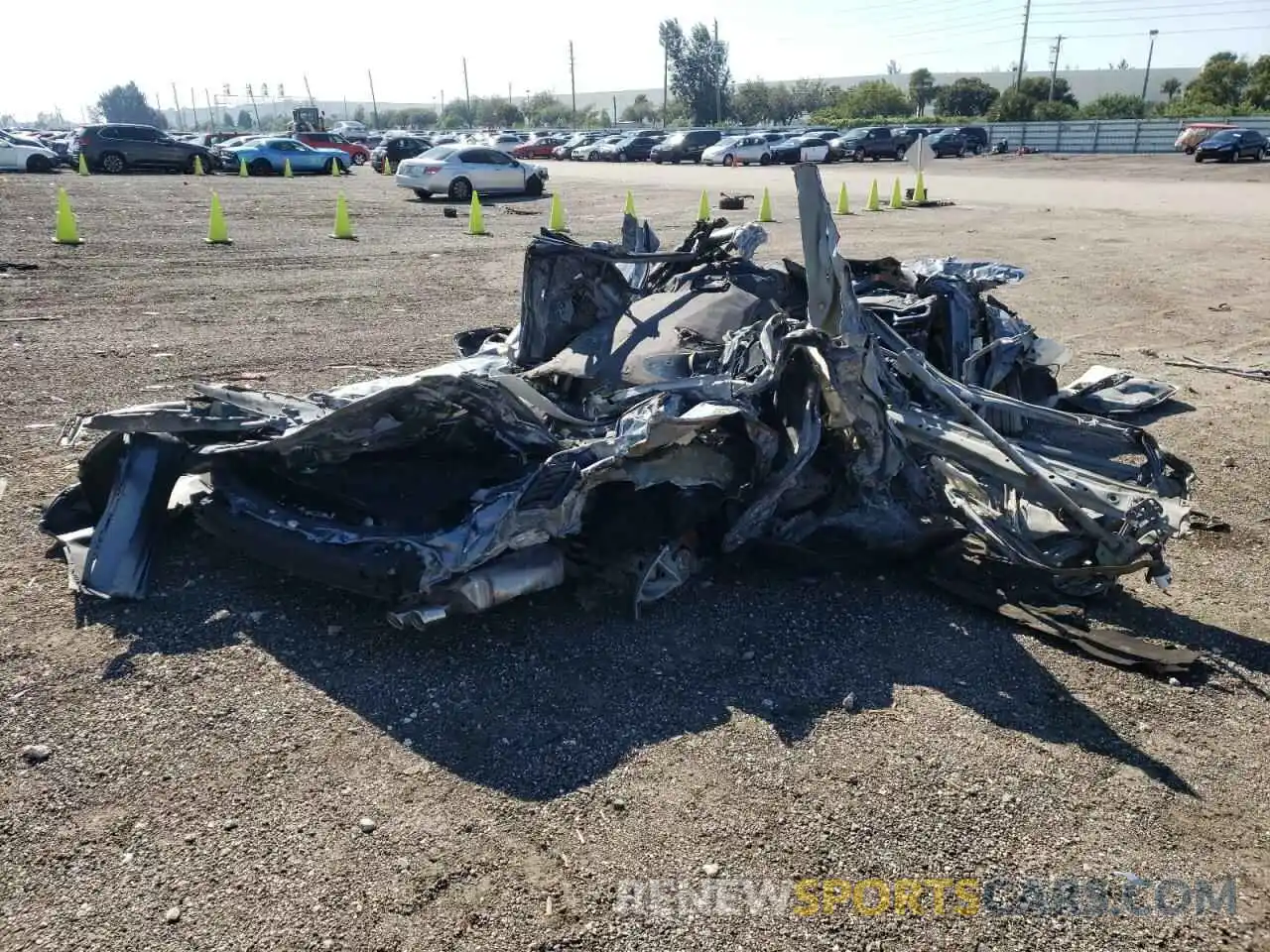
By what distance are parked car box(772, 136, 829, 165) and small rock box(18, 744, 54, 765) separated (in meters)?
40.8

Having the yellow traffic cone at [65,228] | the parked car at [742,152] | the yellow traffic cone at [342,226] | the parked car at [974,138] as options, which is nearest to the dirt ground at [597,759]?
the yellow traffic cone at [65,228]

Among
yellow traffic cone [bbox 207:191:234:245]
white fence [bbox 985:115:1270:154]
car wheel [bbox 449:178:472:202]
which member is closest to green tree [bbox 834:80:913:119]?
white fence [bbox 985:115:1270:154]

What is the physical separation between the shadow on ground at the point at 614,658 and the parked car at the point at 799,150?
39289mm

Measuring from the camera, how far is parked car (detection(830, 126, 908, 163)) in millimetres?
43000

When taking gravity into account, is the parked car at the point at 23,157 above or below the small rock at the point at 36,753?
above

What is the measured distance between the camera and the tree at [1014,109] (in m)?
61.9

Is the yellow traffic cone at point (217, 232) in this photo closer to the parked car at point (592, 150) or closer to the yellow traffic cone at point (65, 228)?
the yellow traffic cone at point (65, 228)

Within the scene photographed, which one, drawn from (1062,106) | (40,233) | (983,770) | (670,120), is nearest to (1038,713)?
(983,770)

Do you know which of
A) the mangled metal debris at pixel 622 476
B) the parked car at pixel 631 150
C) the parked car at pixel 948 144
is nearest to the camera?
the mangled metal debris at pixel 622 476

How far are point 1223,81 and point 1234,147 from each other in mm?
29470

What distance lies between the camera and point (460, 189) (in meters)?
23.0

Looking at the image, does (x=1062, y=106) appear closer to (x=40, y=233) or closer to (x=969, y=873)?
(x=40, y=233)

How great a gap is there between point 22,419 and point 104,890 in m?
4.89

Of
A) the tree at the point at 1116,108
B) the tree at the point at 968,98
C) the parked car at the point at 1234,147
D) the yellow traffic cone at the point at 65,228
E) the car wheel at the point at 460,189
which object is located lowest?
the parked car at the point at 1234,147
